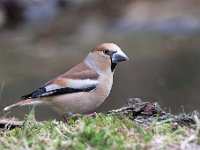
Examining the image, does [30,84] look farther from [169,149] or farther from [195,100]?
[169,149]

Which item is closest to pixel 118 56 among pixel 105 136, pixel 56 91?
pixel 56 91

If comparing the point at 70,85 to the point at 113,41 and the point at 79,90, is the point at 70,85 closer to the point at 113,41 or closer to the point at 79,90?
the point at 79,90

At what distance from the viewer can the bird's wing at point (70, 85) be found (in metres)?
7.04

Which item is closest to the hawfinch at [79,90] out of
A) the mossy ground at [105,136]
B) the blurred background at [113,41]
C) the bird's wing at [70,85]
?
the bird's wing at [70,85]

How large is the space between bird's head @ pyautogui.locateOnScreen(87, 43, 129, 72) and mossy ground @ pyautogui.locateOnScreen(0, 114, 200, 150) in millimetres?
1528

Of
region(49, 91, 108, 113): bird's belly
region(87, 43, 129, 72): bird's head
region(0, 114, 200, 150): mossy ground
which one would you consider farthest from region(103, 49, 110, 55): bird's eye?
region(0, 114, 200, 150): mossy ground

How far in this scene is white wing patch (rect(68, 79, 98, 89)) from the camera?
7.09 metres

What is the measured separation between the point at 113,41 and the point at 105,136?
14.0 metres

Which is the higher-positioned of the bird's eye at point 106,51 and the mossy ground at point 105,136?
the bird's eye at point 106,51

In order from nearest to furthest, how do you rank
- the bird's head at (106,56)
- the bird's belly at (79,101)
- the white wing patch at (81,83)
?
the bird's belly at (79,101) < the white wing patch at (81,83) < the bird's head at (106,56)

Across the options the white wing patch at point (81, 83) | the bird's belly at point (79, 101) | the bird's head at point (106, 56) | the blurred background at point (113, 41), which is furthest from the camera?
the blurred background at point (113, 41)

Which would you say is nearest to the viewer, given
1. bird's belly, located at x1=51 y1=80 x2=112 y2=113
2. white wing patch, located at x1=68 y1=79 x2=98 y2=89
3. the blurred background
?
bird's belly, located at x1=51 y1=80 x2=112 y2=113

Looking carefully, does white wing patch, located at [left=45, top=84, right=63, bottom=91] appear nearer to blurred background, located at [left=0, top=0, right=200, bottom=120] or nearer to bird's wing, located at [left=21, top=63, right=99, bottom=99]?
bird's wing, located at [left=21, top=63, right=99, bottom=99]

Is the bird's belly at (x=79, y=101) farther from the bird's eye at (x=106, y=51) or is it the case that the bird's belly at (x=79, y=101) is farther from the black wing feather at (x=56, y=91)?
the bird's eye at (x=106, y=51)
